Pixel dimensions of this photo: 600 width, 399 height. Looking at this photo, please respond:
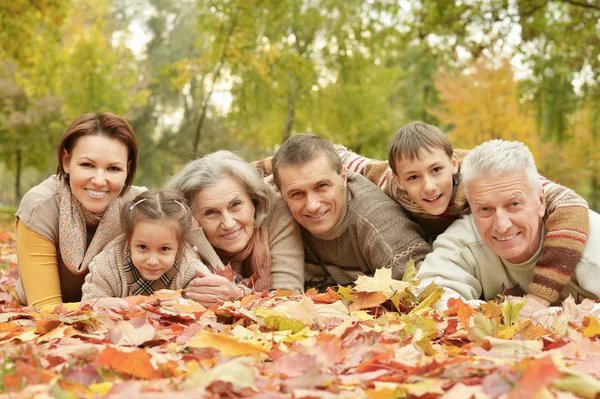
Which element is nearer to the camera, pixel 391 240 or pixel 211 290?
pixel 211 290

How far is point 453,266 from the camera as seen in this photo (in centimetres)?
359

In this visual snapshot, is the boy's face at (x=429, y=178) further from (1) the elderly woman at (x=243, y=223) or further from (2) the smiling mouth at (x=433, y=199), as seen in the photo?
(1) the elderly woman at (x=243, y=223)

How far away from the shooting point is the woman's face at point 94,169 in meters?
3.67

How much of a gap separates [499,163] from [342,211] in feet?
3.79

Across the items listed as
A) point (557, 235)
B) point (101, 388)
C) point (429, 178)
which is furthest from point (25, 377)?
point (557, 235)

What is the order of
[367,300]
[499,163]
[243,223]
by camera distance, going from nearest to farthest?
[367,300], [499,163], [243,223]

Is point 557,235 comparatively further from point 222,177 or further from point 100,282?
point 100,282

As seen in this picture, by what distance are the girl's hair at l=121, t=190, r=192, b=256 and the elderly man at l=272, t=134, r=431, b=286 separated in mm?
704

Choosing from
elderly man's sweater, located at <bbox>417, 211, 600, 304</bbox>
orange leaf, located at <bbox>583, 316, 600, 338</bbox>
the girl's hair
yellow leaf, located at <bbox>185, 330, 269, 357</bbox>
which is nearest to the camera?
yellow leaf, located at <bbox>185, 330, 269, 357</bbox>

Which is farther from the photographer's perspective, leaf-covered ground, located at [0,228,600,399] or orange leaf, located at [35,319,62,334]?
orange leaf, located at [35,319,62,334]

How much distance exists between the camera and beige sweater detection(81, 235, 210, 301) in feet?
11.9

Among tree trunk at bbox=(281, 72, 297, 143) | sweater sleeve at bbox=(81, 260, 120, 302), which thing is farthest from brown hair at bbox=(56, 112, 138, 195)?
tree trunk at bbox=(281, 72, 297, 143)

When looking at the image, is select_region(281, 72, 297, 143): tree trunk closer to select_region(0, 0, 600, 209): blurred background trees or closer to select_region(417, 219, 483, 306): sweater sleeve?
select_region(0, 0, 600, 209): blurred background trees

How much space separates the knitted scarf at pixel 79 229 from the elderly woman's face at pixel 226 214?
0.56 meters
